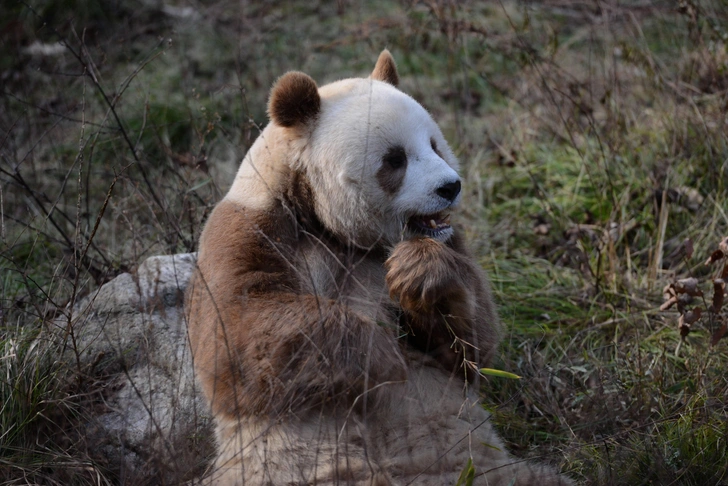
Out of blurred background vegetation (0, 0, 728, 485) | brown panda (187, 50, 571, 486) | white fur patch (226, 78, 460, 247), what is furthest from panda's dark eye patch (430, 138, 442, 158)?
blurred background vegetation (0, 0, 728, 485)

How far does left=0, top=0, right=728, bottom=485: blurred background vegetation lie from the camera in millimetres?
3766

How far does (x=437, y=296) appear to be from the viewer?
128 inches

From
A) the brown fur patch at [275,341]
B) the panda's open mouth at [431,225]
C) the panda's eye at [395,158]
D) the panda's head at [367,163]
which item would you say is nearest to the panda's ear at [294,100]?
the panda's head at [367,163]

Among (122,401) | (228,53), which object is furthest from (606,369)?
(228,53)

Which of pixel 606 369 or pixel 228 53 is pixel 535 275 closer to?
pixel 606 369

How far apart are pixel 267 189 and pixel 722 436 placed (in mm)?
2347

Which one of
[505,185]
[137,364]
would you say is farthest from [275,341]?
[505,185]

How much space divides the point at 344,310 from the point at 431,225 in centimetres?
77

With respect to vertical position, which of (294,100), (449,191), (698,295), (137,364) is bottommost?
(137,364)

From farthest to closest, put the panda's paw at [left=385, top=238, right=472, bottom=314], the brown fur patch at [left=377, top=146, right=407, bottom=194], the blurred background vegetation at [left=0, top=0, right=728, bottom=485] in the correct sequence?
1. the blurred background vegetation at [left=0, top=0, right=728, bottom=485]
2. the brown fur patch at [left=377, top=146, right=407, bottom=194]
3. the panda's paw at [left=385, top=238, right=472, bottom=314]

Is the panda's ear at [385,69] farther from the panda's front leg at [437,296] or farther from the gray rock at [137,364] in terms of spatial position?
the gray rock at [137,364]

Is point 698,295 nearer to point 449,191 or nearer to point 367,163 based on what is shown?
point 449,191

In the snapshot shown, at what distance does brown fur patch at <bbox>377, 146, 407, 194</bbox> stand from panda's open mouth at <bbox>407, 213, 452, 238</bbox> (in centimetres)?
19

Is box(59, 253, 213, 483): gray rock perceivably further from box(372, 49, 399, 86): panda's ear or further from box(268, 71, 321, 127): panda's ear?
box(372, 49, 399, 86): panda's ear
